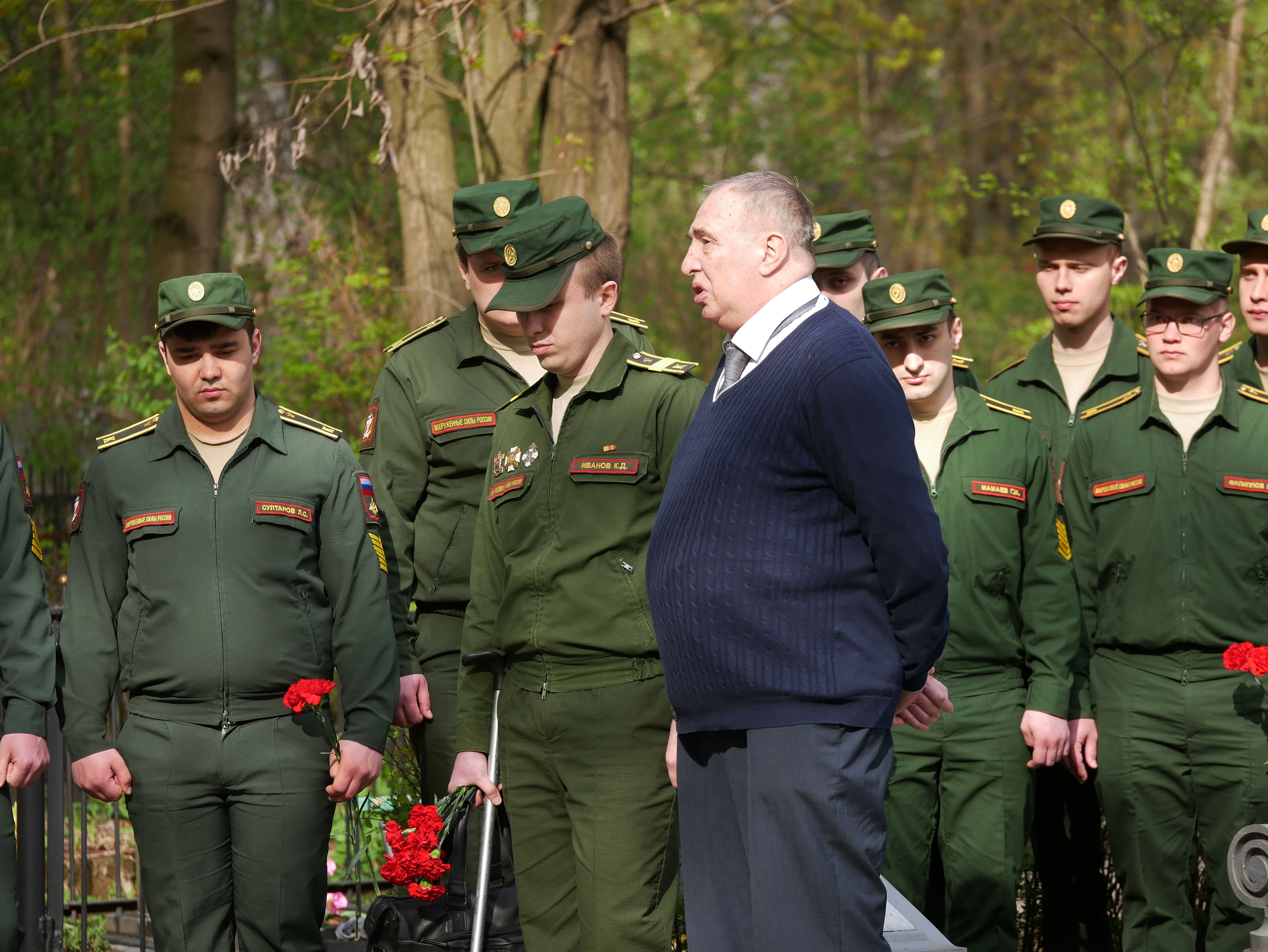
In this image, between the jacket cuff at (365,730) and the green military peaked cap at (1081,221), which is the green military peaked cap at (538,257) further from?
the green military peaked cap at (1081,221)

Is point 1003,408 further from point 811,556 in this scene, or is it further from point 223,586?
point 223,586

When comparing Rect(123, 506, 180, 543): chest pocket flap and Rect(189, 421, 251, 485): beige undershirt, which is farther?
Rect(189, 421, 251, 485): beige undershirt

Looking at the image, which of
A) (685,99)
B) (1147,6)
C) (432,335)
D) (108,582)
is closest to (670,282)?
(685,99)

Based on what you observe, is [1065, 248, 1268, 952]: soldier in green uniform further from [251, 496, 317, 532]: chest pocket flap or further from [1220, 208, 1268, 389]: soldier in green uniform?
[251, 496, 317, 532]: chest pocket flap

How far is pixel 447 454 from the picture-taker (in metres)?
5.04

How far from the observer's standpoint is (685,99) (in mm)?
14914

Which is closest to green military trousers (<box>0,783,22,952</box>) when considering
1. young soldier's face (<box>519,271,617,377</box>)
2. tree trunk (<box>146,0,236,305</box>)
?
young soldier's face (<box>519,271,617,377</box>)

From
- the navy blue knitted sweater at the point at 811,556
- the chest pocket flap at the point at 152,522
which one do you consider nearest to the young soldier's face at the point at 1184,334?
the navy blue knitted sweater at the point at 811,556

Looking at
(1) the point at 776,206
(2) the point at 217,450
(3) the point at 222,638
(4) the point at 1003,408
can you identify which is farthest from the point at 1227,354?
(3) the point at 222,638

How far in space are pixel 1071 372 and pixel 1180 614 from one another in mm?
1276

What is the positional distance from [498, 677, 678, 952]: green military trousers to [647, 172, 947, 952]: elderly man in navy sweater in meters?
0.66

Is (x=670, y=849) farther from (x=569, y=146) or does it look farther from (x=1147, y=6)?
(x=1147, y=6)

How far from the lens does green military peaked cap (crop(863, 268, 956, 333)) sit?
5066mm

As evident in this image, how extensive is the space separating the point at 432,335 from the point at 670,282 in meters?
11.0
